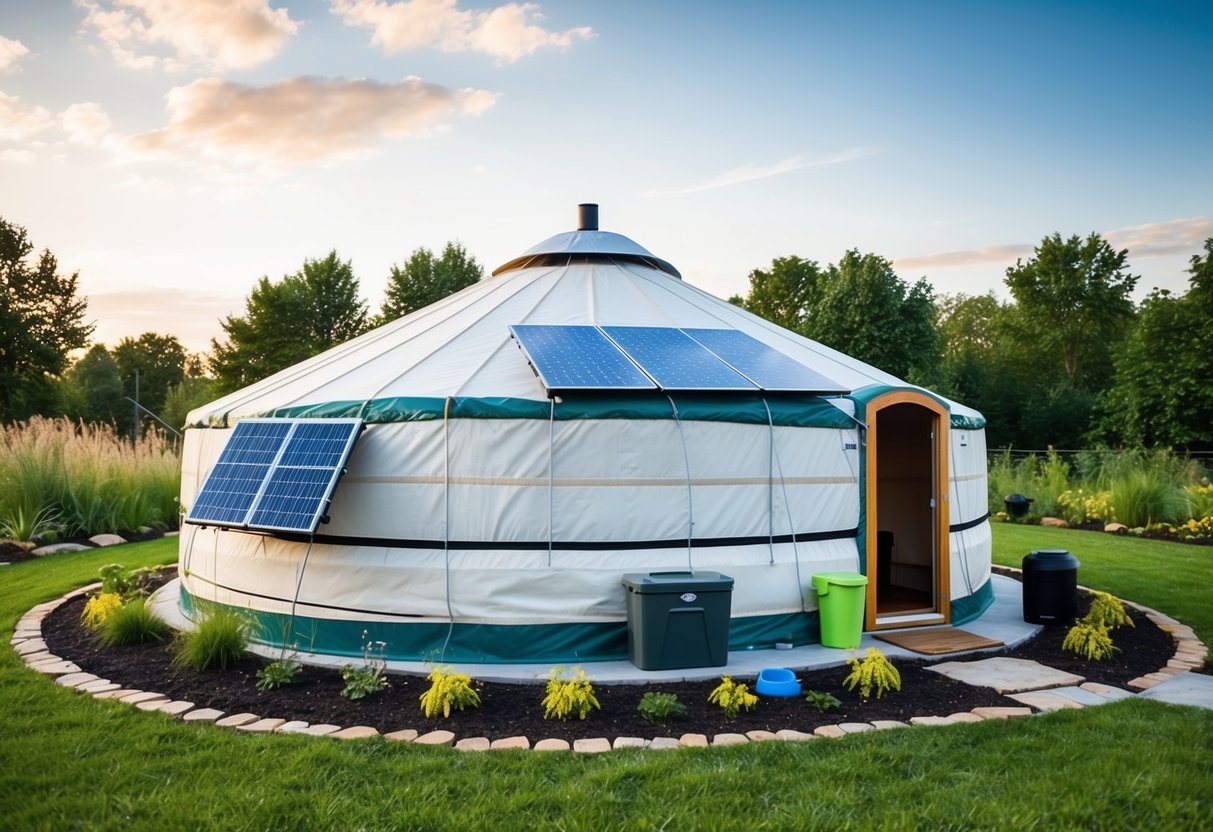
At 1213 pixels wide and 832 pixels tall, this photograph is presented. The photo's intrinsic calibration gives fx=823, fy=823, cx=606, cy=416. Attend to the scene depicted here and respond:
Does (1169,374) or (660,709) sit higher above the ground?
(1169,374)

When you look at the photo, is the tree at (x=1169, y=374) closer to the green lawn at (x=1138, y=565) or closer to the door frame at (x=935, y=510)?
the green lawn at (x=1138, y=565)

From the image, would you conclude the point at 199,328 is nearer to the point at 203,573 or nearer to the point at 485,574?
the point at 203,573

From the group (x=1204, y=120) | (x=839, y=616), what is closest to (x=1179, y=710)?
(x=839, y=616)

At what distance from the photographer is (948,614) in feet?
20.9

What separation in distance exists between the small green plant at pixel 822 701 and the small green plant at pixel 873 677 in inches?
10.1


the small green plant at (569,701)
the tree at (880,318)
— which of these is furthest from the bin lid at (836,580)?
the tree at (880,318)

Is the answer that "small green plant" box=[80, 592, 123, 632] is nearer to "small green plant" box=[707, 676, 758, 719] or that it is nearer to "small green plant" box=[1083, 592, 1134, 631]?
"small green plant" box=[707, 676, 758, 719]

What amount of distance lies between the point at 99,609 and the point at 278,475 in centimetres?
200

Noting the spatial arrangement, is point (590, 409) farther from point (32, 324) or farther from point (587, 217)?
point (32, 324)

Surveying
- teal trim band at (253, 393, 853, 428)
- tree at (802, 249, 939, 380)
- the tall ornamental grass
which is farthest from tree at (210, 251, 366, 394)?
teal trim band at (253, 393, 853, 428)

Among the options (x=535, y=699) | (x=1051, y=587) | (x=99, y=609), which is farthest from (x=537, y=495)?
(x=1051, y=587)

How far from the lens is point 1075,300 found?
3117 cm

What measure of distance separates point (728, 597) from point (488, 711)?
162 cm

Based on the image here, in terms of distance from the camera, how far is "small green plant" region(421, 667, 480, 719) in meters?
4.19
